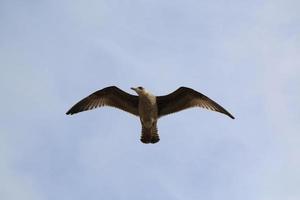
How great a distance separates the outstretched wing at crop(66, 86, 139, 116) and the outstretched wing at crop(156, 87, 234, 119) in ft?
2.83

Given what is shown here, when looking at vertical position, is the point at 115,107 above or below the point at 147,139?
above

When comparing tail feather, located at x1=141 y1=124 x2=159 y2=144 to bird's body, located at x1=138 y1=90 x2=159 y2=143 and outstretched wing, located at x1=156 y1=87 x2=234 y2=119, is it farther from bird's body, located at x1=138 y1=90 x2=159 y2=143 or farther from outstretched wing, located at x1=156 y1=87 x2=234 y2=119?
outstretched wing, located at x1=156 y1=87 x2=234 y2=119

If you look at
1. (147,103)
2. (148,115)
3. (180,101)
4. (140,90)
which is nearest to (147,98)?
(147,103)

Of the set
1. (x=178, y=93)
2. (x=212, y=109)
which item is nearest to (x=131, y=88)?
(x=178, y=93)

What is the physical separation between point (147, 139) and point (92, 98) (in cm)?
246

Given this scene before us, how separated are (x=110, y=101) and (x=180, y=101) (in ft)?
7.89

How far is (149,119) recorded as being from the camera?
44.9 ft

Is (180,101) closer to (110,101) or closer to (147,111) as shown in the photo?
(147,111)

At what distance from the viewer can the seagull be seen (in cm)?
1370

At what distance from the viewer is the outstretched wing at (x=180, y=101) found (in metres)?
13.9

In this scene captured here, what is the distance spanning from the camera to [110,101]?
567 inches

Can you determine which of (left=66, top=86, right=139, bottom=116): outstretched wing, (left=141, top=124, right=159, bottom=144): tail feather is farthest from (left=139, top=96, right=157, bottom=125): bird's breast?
(left=66, top=86, right=139, bottom=116): outstretched wing

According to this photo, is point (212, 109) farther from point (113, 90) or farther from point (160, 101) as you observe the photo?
point (113, 90)

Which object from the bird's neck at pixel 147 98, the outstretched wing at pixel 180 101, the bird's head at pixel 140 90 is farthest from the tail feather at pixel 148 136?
the bird's head at pixel 140 90
